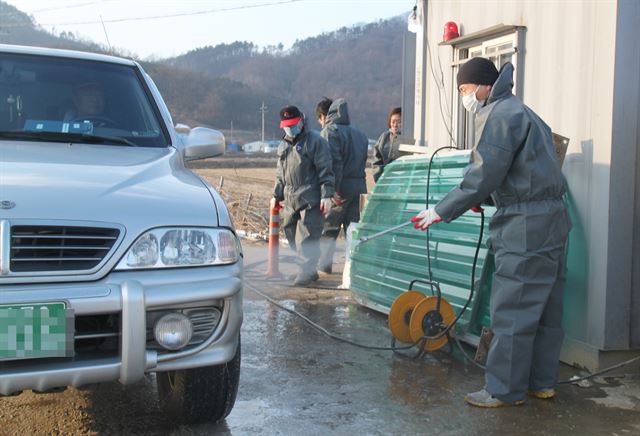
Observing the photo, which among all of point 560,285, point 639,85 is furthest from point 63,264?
point 639,85

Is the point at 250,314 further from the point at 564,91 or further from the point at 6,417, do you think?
the point at 564,91

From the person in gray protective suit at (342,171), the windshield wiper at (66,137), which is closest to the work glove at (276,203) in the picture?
the person in gray protective suit at (342,171)

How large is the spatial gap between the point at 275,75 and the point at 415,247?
414 ft


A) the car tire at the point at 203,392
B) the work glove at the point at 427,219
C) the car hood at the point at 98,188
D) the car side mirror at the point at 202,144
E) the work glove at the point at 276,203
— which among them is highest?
the car side mirror at the point at 202,144

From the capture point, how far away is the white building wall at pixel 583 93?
4.28m

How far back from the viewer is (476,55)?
6.38m

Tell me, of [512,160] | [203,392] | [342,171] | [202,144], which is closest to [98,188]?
[203,392]

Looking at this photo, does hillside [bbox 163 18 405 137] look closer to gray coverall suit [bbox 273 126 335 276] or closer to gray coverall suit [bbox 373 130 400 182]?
gray coverall suit [bbox 373 130 400 182]

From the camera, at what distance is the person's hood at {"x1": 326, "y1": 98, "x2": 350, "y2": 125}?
841 cm

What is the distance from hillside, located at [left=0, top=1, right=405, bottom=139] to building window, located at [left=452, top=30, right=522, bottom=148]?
71.2 m

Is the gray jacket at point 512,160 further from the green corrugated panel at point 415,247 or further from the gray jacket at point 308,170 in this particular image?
the gray jacket at point 308,170

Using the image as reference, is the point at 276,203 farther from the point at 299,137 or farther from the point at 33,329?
the point at 33,329

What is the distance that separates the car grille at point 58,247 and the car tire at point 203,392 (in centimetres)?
78

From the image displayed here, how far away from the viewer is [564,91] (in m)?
4.74
